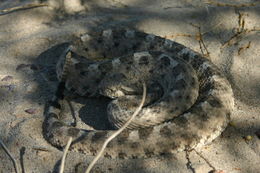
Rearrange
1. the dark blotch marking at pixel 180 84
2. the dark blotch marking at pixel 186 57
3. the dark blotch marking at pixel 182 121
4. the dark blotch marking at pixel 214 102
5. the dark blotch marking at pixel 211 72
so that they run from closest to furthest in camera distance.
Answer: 1. the dark blotch marking at pixel 182 121
2. the dark blotch marking at pixel 214 102
3. the dark blotch marking at pixel 180 84
4. the dark blotch marking at pixel 211 72
5. the dark blotch marking at pixel 186 57

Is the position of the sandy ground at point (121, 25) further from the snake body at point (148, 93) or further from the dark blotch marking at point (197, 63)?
the dark blotch marking at point (197, 63)

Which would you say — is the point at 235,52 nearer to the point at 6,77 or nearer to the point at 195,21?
the point at 195,21

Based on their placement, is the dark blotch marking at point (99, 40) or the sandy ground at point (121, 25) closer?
the sandy ground at point (121, 25)

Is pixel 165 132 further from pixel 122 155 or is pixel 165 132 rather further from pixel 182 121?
pixel 122 155

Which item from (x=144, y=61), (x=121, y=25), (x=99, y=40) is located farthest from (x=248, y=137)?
(x=121, y=25)

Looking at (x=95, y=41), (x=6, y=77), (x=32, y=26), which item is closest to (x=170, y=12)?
(x=95, y=41)

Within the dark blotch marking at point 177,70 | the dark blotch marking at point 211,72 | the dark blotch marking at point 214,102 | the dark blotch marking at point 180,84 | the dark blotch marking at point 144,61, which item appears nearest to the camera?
the dark blotch marking at point 214,102

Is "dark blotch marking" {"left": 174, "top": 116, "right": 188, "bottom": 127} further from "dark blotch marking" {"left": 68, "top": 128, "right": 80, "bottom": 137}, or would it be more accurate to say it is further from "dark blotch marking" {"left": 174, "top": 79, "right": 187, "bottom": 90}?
"dark blotch marking" {"left": 68, "top": 128, "right": 80, "bottom": 137}

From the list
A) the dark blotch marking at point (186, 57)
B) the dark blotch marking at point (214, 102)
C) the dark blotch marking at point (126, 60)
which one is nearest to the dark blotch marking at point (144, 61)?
the dark blotch marking at point (126, 60)

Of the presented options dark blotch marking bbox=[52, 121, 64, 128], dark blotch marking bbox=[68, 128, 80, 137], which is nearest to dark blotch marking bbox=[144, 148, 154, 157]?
dark blotch marking bbox=[68, 128, 80, 137]
